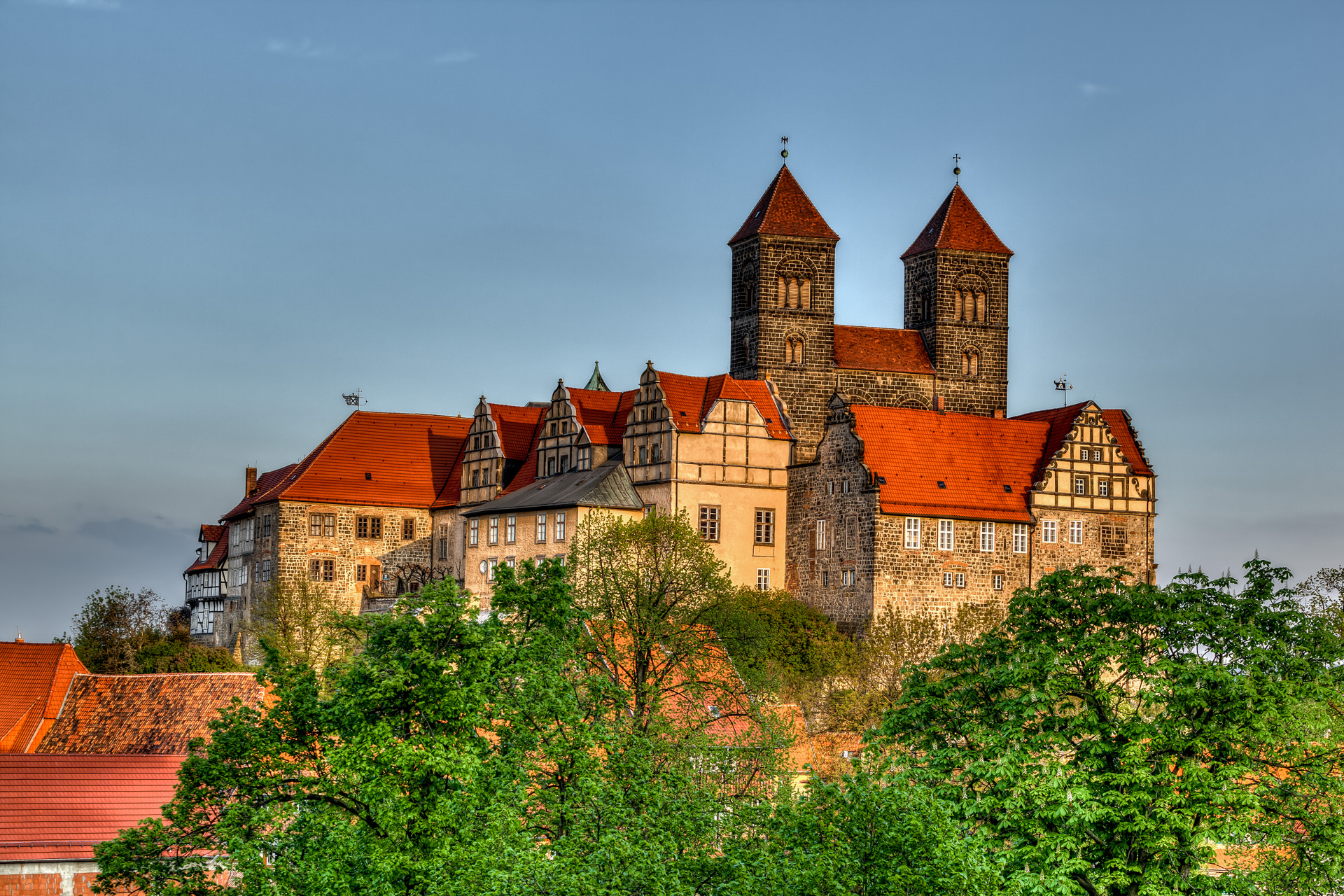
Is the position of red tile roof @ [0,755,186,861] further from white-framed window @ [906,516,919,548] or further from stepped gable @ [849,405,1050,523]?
stepped gable @ [849,405,1050,523]

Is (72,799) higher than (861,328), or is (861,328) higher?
(861,328)

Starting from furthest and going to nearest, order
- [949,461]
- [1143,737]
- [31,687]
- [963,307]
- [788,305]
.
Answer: [963,307], [788,305], [949,461], [31,687], [1143,737]

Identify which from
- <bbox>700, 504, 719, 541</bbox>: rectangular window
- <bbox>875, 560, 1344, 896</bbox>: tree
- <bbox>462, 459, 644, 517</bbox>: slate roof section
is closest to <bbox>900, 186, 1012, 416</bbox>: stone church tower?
<bbox>700, 504, 719, 541</bbox>: rectangular window

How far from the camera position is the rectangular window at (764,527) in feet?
246

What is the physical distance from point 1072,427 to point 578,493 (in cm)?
2057

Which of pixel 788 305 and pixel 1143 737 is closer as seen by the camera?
pixel 1143 737

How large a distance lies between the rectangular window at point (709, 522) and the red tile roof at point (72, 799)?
28.7 metres

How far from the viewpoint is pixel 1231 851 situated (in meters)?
32.7

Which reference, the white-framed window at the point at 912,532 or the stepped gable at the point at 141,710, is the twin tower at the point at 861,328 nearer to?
the white-framed window at the point at 912,532

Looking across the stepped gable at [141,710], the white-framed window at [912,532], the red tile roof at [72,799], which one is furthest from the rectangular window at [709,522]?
the red tile roof at [72,799]

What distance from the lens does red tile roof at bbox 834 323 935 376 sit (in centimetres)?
8181

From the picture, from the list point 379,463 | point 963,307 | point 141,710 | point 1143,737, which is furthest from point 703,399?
point 1143,737

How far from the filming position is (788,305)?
80875 mm

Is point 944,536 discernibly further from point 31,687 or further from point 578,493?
point 31,687
